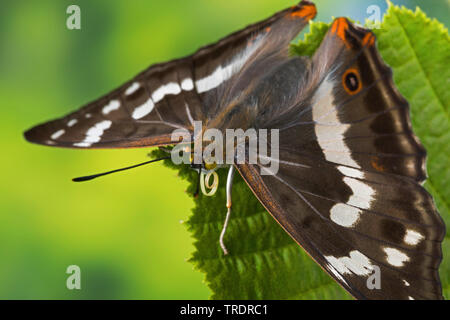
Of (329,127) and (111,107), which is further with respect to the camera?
(111,107)

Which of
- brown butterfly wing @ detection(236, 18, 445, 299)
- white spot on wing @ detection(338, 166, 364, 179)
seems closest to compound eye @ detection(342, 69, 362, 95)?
brown butterfly wing @ detection(236, 18, 445, 299)

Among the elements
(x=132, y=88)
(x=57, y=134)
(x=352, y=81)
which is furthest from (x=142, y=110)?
(x=352, y=81)

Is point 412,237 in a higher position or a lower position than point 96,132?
lower

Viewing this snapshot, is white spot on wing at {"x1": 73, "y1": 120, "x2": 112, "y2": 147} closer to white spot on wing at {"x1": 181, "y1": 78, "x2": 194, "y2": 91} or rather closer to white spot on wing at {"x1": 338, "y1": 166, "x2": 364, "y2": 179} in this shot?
white spot on wing at {"x1": 181, "y1": 78, "x2": 194, "y2": 91}

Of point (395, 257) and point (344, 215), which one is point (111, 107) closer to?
point (344, 215)

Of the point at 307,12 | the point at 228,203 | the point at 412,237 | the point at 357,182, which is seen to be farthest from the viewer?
the point at 307,12

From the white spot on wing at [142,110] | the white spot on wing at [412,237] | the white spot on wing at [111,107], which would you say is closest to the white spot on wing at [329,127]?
the white spot on wing at [412,237]
